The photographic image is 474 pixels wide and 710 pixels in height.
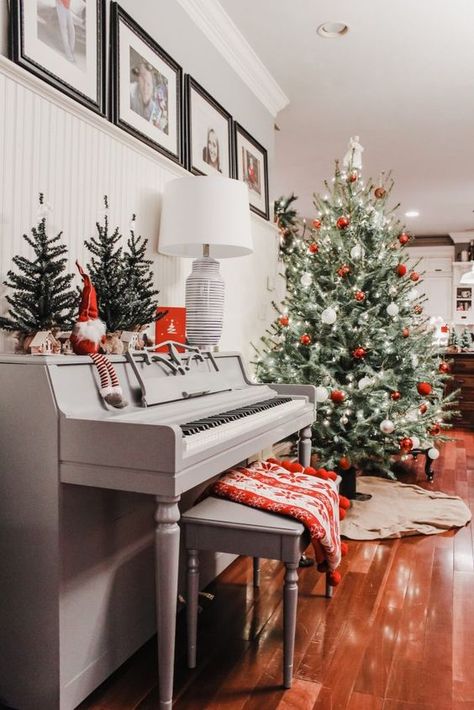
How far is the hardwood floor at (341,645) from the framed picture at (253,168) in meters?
2.42

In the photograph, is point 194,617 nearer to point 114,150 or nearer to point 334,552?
point 334,552

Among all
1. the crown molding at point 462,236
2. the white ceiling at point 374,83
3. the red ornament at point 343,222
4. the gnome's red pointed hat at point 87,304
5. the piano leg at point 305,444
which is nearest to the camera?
the gnome's red pointed hat at point 87,304

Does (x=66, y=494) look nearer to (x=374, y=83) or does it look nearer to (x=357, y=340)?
(x=357, y=340)

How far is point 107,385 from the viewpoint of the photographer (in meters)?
1.60

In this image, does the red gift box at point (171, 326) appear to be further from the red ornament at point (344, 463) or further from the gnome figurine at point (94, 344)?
the red ornament at point (344, 463)

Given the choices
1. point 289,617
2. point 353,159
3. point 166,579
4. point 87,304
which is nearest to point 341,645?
point 289,617

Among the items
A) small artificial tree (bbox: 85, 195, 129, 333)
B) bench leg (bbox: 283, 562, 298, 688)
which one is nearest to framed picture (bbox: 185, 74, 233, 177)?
small artificial tree (bbox: 85, 195, 129, 333)

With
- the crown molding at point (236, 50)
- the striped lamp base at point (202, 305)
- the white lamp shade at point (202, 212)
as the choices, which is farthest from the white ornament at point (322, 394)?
the crown molding at point (236, 50)

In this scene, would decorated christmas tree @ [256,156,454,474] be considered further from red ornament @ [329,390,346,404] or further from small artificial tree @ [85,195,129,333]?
small artificial tree @ [85,195,129,333]

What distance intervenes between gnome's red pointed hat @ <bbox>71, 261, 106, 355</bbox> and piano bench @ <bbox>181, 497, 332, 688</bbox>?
58 cm

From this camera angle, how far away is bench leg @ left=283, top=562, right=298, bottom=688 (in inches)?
65.3

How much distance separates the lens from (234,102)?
374 cm

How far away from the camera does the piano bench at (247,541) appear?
5.39 feet

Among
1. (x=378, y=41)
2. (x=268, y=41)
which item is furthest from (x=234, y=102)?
(x=378, y=41)
